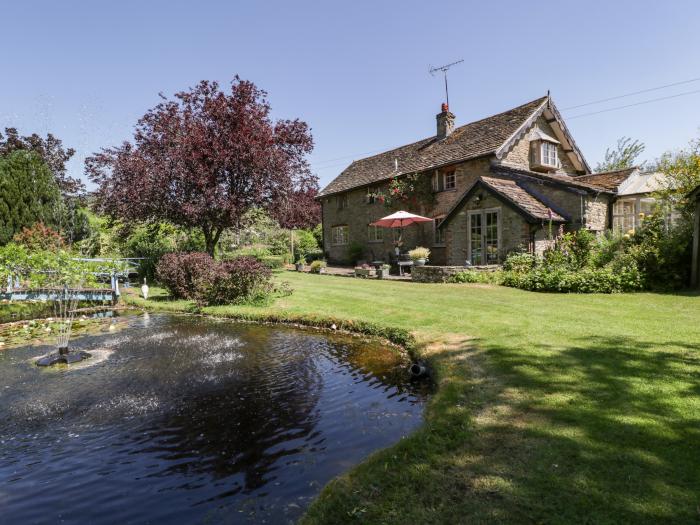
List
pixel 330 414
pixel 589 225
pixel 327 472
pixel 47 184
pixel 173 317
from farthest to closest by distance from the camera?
1. pixel 47 184
2. pixel 589 225
3. pixel 173 317
4. pixel 330 414
5. pixel 327 472

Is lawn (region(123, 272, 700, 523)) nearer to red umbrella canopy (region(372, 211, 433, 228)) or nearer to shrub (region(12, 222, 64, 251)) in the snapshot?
red umbrella canopy (region(372, 211, 433, 228))

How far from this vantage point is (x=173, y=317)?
40.2ft

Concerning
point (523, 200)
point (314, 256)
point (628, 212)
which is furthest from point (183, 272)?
point (628, 212)

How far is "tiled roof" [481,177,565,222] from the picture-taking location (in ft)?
52.8

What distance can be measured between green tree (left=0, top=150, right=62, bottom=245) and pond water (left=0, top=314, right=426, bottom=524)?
20929 mm

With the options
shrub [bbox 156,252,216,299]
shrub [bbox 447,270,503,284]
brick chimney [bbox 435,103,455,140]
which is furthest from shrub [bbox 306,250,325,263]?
shrub [bbox 447,270,503,284]

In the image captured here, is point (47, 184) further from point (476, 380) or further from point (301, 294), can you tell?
point (476, 380)

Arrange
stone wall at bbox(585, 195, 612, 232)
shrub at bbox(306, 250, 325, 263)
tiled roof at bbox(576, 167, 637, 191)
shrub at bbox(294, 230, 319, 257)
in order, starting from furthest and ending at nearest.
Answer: shrub at bbox(294, 230, 319, 257) → shrub at bbox(306, 250, 325, 263) → tiled roof at bbox(576, 167, 637, 191) → stone wall at bbox(585, 195, 612, 232)

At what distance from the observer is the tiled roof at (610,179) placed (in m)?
18.0

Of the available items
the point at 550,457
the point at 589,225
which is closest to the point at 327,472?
the point at 550,457

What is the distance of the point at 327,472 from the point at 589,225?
17.4 m

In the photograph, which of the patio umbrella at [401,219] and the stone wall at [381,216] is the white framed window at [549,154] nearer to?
the stone wall at [381,216]

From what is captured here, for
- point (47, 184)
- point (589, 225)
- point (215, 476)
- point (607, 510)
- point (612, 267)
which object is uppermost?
point (47, 184)

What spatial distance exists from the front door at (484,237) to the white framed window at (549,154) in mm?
6640
